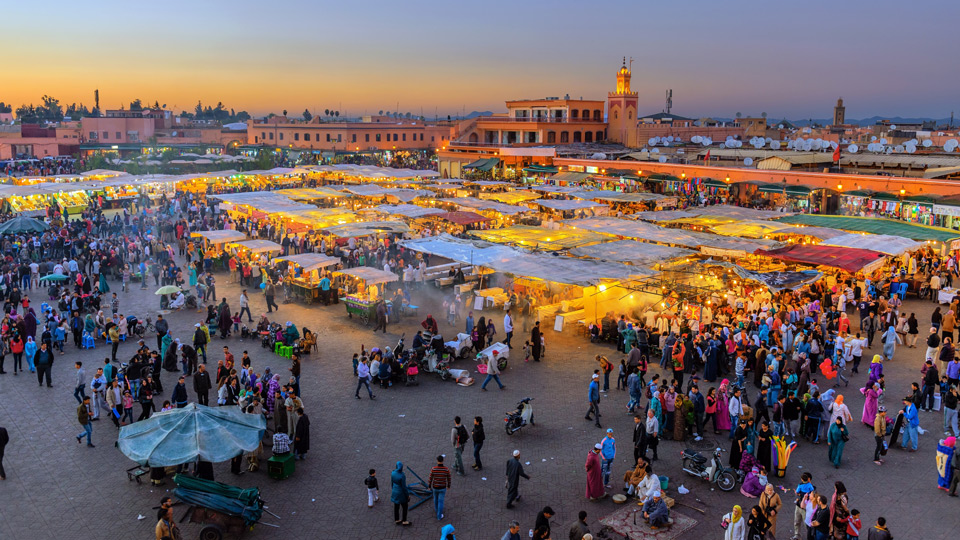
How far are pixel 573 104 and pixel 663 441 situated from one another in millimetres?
49899

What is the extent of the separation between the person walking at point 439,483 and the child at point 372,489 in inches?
31.2

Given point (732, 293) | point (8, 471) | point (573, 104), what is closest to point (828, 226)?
point (732, 293)

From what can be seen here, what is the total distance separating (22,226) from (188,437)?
778 inches

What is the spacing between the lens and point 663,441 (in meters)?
11.7

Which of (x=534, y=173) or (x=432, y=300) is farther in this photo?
(x=534, y=173)

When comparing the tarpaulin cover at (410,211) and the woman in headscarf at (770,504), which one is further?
the tarpaulin cover at (410,211)

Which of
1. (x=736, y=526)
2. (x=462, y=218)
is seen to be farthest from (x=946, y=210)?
(x=736, y=526)

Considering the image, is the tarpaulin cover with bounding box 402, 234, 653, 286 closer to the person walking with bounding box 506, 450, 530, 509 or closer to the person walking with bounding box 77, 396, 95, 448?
the person walking with bounding box 506, 450, 530, 509

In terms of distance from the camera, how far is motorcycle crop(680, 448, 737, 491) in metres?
10.0

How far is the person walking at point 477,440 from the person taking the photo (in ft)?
34.0

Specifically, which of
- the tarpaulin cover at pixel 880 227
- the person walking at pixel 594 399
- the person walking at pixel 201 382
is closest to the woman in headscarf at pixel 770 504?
the person walking at pixel 594 399

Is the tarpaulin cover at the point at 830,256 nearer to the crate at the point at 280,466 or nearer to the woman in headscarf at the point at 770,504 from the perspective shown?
the woman in headscarf at the point at 770,504

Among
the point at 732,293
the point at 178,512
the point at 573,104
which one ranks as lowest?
the point at 178,512

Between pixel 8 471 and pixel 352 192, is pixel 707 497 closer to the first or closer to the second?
pixel 8 471
